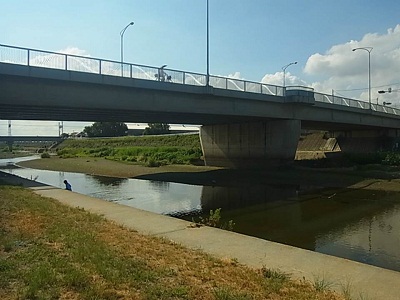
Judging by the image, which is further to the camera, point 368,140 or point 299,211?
point 368,140

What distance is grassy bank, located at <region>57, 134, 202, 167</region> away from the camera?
58.8 meters

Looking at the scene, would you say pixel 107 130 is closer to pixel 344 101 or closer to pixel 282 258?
pixel 344 101

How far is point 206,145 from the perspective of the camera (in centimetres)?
5334

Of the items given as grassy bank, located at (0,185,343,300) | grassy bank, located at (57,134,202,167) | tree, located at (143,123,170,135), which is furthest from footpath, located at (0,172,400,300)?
tree, located at (143,123,170,135)

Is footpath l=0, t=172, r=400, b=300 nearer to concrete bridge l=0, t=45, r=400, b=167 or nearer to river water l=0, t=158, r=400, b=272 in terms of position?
river water l=0, t=158, r=400, b=272

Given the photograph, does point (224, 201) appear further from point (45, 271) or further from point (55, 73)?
point (45, 271)

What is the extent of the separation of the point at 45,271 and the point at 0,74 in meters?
21.4

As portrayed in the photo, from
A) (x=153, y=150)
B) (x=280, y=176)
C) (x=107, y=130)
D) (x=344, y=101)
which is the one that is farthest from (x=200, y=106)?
(x=107, y=130)

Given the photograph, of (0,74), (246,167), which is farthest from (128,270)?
(246,167)

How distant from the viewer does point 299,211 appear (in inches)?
870

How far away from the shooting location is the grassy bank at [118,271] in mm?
6094

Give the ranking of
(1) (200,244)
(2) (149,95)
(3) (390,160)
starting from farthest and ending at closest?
(3) (390,160) < (2) (149,95) < (1) (200,244)

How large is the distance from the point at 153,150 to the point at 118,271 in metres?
64.4

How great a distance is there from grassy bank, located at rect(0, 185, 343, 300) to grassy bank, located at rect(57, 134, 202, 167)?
145 ft
